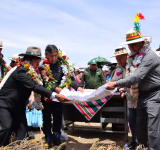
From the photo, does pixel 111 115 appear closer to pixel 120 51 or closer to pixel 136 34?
pixel 120 51

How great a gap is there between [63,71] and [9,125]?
1.72 m

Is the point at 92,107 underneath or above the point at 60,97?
underneath

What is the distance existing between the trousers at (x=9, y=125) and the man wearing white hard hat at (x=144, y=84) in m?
1.67

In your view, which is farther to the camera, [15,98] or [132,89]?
[132,89]

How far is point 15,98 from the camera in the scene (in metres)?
3.36

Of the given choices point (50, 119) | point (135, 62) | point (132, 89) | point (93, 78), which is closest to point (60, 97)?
point (50, 119)

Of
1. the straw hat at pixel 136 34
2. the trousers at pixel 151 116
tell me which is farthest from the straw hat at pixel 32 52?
the trousers at pixel 151 116

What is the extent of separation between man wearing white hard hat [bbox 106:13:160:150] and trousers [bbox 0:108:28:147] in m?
1.67

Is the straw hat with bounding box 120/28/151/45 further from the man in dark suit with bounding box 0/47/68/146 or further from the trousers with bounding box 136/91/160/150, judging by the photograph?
the man in dark suit with bounding box 0/47/68/146

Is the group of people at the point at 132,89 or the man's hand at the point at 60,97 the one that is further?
the man's hand at the point at 60,97

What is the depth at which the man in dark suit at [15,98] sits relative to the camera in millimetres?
3164

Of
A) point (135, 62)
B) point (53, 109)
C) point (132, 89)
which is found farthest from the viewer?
point (53, 109)

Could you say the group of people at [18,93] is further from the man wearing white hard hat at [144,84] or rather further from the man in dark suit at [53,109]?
the man wearing white hard hat at [144,84]

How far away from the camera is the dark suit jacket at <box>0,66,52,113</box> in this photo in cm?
330
